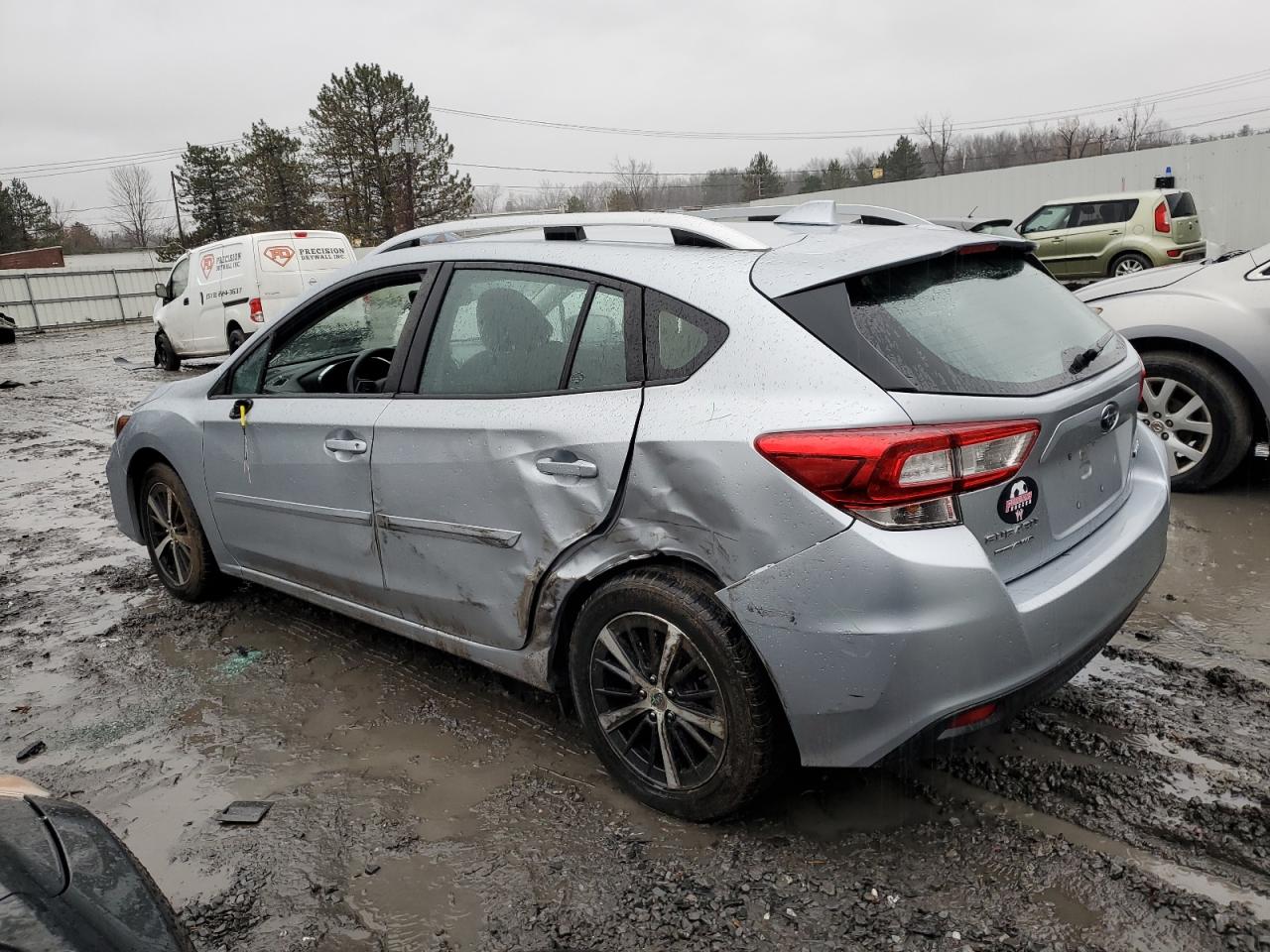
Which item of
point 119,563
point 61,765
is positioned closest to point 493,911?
point 61,765

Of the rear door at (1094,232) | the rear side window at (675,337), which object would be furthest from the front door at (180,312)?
the rear door at (1094,232)

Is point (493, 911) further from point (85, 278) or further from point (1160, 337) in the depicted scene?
point (85, 278)

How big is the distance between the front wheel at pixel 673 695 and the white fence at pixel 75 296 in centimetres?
3420

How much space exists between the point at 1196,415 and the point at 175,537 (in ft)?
17.9

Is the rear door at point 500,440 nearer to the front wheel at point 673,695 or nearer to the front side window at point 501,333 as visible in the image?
the front side window at point 501,333

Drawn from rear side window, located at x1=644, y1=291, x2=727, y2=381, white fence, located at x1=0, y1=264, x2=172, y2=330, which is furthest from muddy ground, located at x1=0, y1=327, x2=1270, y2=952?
white fence, located at x1=0, y1=264, x2=172, y2=330

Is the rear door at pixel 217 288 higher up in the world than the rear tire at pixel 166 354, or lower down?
higher up

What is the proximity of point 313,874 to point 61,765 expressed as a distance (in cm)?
132

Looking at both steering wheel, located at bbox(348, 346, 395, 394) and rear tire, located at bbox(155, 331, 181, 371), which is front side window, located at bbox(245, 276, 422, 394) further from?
rear tire, located at bbox(155, 331, 181, 371)

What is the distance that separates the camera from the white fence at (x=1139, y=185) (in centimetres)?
2228

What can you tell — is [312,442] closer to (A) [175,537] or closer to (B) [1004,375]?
(A) [175,537]

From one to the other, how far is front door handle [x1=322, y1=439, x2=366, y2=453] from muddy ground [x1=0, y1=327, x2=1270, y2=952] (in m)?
0.98

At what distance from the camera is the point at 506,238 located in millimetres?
3301

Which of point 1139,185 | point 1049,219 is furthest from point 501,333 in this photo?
point 1139,185
